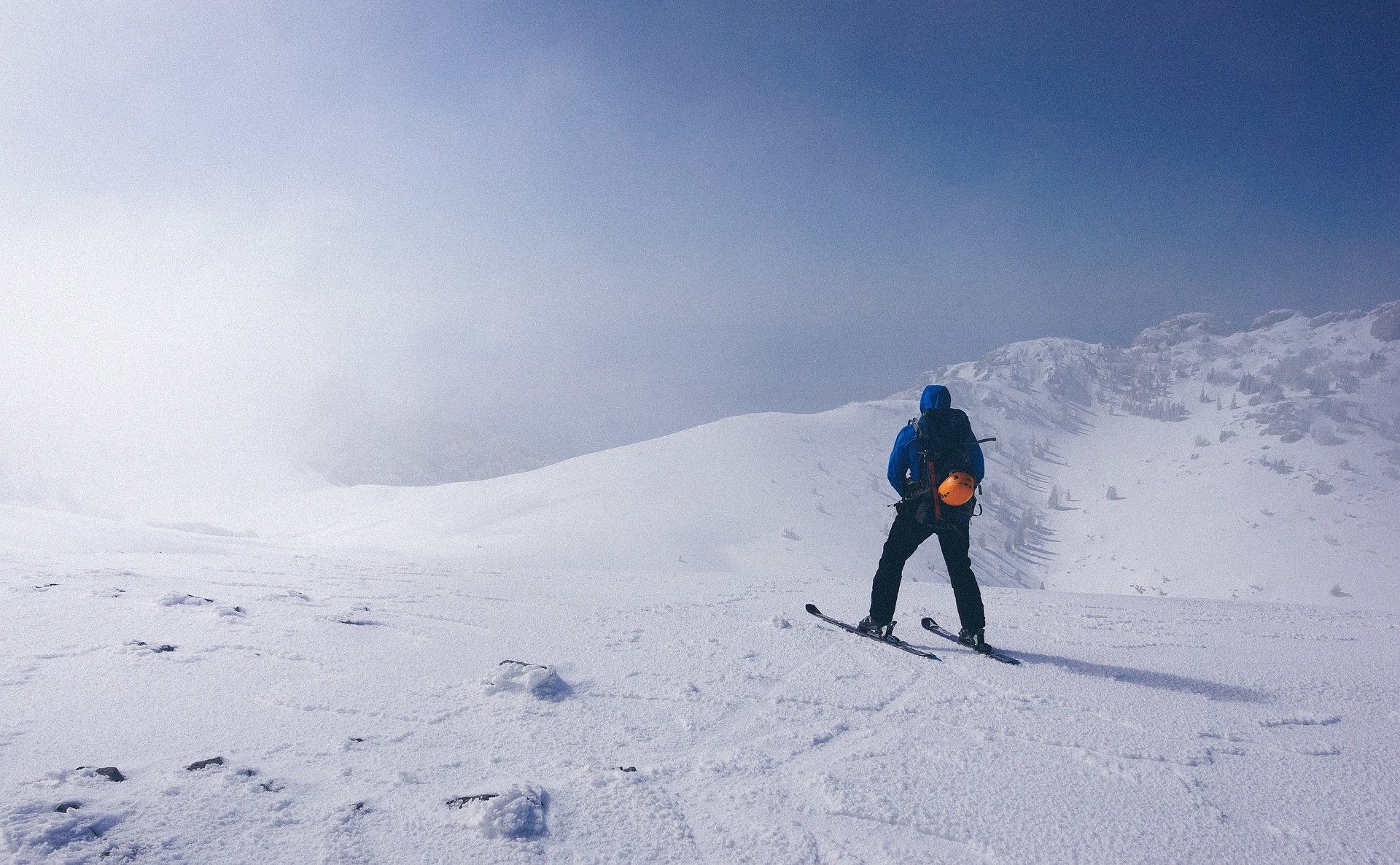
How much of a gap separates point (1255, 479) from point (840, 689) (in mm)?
121489

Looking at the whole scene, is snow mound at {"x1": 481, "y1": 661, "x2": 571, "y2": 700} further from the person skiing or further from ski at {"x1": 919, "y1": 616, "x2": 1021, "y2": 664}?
ski at {"x1": 919, "y1": 616, "x2": 1021, "y2": 664}

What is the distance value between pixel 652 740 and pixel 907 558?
395 cm

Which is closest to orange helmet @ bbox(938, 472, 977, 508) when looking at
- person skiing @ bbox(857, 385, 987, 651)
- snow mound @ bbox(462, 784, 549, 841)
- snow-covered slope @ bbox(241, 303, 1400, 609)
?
person skiing @ bbox(857, 385, 987, 651)

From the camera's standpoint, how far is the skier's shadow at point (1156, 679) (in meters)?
5.66

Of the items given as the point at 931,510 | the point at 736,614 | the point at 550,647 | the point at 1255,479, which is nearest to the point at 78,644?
the point at 550,647

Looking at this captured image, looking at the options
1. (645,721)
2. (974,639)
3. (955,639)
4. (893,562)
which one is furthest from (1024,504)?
(645,721)

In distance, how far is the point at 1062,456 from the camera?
143 meters

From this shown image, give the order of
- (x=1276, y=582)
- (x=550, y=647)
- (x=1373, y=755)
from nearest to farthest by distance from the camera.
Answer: (x=1373, y=755), (x=550, y=647), (x=1276, y=582)

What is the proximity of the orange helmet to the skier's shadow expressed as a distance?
5.93 ft

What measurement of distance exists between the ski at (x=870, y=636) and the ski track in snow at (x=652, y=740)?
0.15 m

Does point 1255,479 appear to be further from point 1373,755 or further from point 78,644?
point 78,644

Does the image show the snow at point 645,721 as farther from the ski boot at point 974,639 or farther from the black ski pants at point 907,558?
the black ski pants at point 907,558

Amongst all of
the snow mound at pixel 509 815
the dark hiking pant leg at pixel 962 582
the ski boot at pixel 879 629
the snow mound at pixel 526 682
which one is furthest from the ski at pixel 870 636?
the snow mound at pixel 509 815

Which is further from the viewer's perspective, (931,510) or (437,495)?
(437,495)
